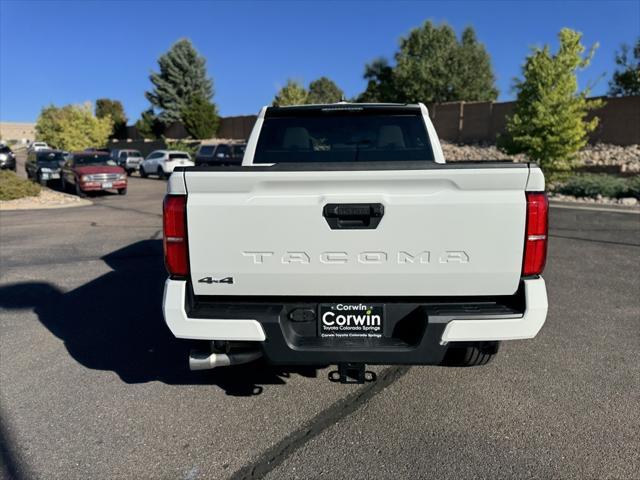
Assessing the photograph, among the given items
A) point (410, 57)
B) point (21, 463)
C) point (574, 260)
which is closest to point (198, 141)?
point (410, 57)

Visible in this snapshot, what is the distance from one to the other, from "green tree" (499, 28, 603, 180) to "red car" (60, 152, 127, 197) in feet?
50.4

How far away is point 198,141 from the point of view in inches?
1813

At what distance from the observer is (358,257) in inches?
103

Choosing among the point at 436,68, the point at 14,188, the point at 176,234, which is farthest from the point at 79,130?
the point at 176,234

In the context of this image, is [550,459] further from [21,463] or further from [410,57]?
[410,57]

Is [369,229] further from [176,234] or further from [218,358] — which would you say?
[218,358]

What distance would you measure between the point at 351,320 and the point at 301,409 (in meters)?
0.91

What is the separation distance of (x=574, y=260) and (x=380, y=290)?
603 centimetres

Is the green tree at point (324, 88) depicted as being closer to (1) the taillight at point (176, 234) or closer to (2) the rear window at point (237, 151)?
(2) the rear window at point (237, 151)

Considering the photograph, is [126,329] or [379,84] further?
[379,84]

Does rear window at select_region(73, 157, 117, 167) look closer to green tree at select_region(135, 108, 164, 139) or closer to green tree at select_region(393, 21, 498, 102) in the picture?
green tree at select_region(393, 21, 498, 102)

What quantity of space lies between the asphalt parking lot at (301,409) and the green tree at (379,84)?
3884cm

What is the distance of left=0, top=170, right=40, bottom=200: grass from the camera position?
15961 mm

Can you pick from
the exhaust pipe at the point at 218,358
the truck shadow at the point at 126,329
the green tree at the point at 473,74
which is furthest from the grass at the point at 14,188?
the green tree at the point at 473,74
